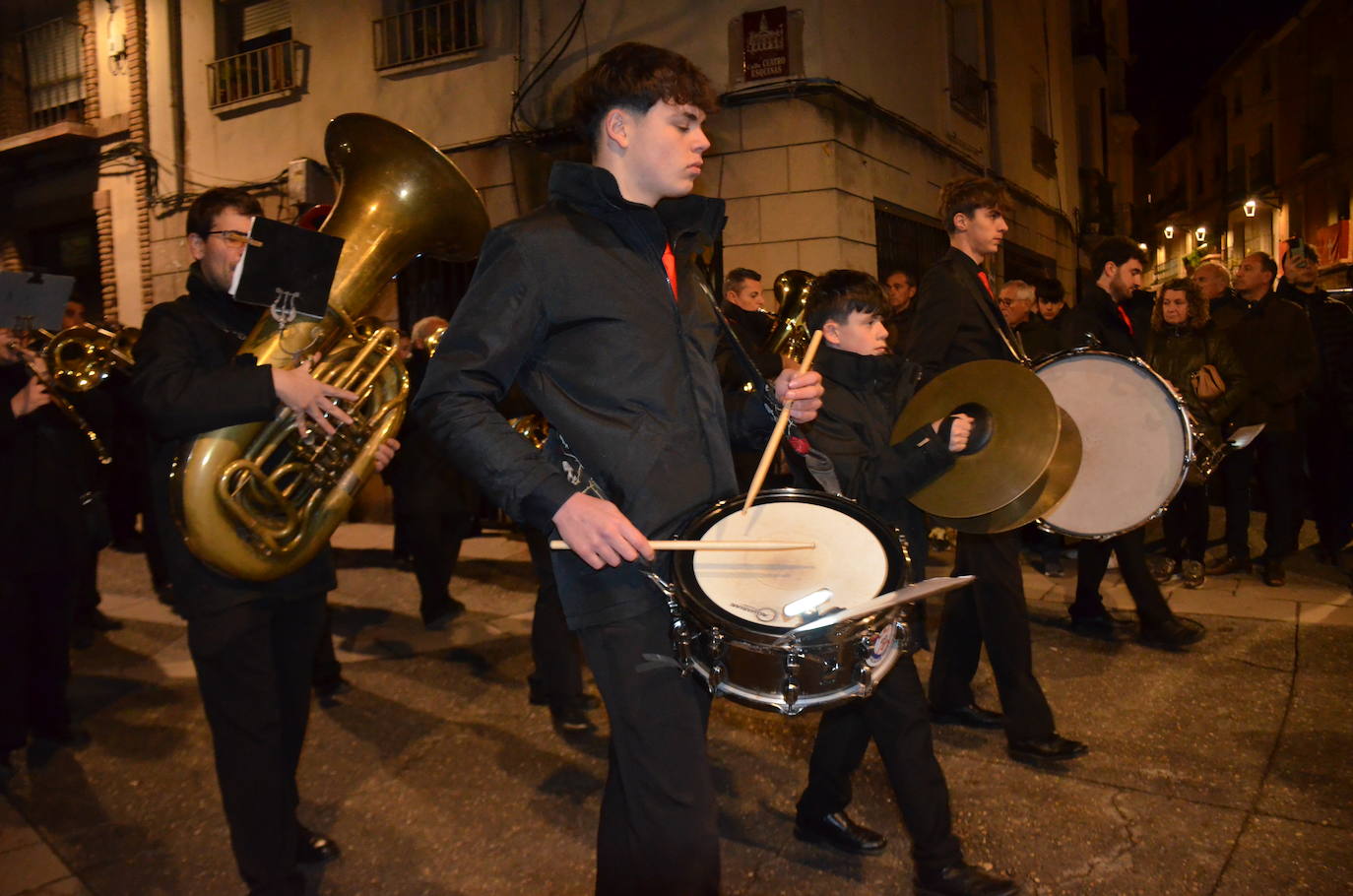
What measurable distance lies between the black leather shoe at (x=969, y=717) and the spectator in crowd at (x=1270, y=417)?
3174 mm

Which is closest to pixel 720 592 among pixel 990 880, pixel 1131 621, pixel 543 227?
pixel 543 227

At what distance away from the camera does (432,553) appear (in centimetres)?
592

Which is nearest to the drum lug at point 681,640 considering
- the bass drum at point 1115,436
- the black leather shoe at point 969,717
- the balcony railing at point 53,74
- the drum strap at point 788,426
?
the drum strap at point 788,426

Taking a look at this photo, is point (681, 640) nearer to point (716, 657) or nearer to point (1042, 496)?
point (716, 657)

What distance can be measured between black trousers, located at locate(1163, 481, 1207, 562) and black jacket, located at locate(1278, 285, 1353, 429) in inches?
48.8

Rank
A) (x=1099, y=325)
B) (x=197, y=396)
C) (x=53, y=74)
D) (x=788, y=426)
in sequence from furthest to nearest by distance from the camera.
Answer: (x=53, y=74)
(x=1099, y=325)
(x=197, y=396)
(x=788, y=426)

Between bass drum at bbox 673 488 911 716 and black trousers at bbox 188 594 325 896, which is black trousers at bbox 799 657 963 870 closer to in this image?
bass drum at bbox 673 488 911 716

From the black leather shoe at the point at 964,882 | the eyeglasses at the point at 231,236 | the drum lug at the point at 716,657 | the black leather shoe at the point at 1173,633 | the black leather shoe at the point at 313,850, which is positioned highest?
the eyeglasses at the point at 231,236

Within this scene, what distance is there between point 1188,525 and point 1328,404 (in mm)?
1395

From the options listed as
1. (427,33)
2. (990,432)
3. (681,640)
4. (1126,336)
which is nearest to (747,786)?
(990,432)

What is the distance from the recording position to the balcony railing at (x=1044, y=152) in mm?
16047

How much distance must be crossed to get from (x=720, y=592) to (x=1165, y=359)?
5.55 metres

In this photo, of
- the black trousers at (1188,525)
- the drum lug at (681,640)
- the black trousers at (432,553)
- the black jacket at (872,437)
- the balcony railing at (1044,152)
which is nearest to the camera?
the drum lug at (681,640)

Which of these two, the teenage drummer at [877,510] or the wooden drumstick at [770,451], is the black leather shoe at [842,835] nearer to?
the teenage drummer at [877,510]
